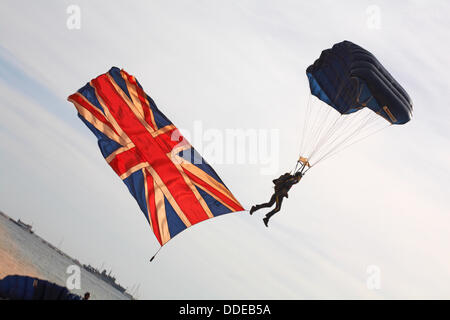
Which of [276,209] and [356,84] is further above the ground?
[356,84]

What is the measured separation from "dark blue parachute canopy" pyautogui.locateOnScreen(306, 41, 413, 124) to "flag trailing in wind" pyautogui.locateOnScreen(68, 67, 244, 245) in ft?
16.4

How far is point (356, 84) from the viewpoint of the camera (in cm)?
1449

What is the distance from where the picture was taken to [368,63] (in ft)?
45.4

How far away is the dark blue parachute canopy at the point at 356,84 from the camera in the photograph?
45.0ft

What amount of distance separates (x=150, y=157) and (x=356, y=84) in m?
6.39

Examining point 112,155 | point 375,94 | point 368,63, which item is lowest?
point 112,155

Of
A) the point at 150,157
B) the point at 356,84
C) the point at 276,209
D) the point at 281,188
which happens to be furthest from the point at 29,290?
the point at 356,84

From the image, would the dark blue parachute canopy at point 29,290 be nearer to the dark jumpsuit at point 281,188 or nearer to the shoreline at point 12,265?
the dark jumpsuit at point 281,188

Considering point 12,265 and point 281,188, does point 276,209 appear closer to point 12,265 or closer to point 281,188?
point 281,188

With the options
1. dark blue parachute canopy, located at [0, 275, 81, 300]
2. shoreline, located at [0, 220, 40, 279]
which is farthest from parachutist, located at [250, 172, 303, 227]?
shoreline, located at [0, 220, 40, 279]
